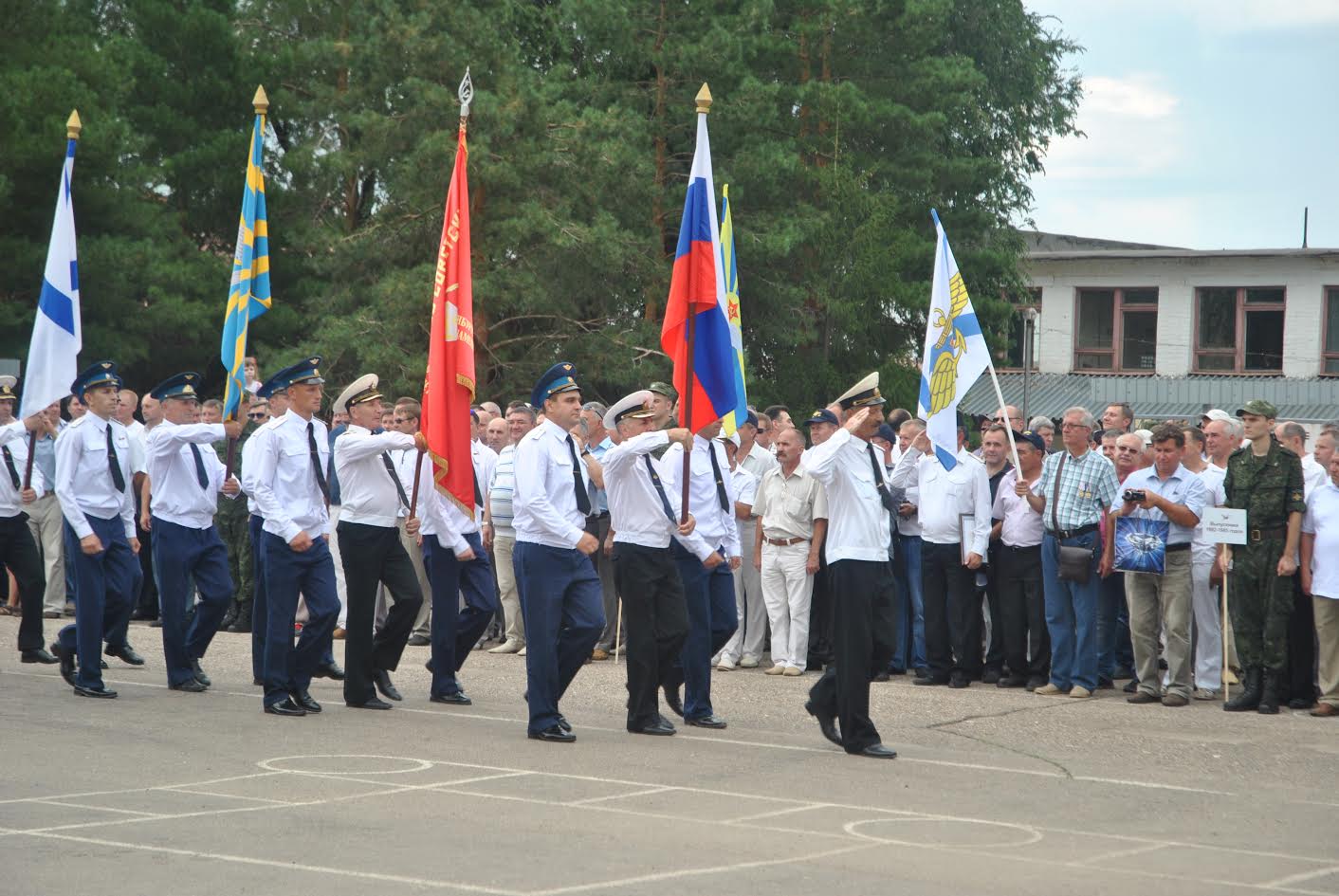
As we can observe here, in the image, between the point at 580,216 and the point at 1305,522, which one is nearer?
the point at 1305,522

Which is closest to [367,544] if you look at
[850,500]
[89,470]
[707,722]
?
[89,470]

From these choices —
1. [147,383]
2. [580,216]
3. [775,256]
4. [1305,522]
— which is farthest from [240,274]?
[147,383]

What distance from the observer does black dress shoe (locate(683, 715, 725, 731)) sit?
11.2 metres

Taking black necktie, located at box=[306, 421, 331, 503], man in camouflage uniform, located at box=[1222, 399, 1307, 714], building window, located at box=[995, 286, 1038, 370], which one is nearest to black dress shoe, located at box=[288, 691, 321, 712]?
black necktie, located at box=[306, 421, 331, 503]

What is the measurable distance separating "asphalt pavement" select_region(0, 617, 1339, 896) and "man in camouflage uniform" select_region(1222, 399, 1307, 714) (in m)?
0.45

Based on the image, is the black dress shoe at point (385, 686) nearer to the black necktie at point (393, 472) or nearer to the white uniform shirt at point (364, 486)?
the white uniform shirt at point (364, 486)

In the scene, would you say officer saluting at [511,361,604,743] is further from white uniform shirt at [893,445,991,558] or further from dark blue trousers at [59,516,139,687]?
white uniform shirt at [893,445,991,558]

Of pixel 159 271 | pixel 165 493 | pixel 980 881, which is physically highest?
pixel 159 271

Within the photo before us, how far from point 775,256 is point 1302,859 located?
929 inches

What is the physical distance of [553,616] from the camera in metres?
10.6

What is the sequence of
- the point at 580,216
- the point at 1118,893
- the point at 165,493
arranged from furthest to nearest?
the point at 580,216 → the point at 165,493 → the point at 1118,893

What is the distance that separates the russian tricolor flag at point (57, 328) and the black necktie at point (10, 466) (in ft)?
1.88

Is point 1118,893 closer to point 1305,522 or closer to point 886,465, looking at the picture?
point 1305,522

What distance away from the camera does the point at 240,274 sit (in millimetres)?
14469
